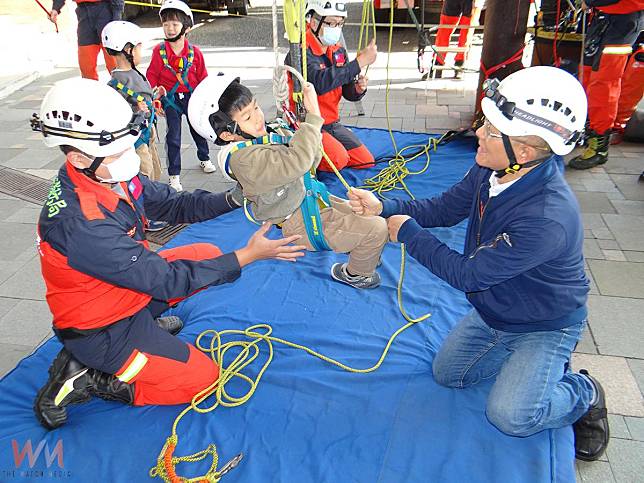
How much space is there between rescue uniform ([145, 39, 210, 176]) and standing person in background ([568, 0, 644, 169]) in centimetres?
365

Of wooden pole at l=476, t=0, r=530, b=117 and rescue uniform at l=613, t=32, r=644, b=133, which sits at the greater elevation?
wooden pole at l=476, t=0, r=530, b=117

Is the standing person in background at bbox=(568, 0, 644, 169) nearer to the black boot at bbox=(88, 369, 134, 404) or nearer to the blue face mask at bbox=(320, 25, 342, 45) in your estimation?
the blue face mask at bbox=(320, 25, 342, 45)

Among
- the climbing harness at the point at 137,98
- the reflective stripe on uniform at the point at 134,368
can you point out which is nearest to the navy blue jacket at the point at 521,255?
the reflective stripe on uniform at the point at 134,368

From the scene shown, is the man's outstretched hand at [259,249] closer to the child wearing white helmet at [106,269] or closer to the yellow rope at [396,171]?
the child wearing white helmet at [106,269]

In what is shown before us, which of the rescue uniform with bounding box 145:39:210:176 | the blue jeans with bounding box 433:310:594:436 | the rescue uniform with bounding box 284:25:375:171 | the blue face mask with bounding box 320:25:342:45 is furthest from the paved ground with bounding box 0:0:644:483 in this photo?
the blue face mask with bounding box 320:25:342:45

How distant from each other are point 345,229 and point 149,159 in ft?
7.12

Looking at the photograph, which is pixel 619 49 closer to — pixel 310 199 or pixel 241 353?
pixel 310 199

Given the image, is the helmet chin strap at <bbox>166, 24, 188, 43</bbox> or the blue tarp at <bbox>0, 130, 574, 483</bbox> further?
the helmet chin strap at <bbox>166, 24, 188, 43</bbox>

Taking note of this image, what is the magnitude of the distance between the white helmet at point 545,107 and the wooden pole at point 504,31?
3720 millimetres

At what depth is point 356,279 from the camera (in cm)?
339

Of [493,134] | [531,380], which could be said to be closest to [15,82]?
[493,134]

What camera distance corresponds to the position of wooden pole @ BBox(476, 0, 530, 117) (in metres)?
5.20

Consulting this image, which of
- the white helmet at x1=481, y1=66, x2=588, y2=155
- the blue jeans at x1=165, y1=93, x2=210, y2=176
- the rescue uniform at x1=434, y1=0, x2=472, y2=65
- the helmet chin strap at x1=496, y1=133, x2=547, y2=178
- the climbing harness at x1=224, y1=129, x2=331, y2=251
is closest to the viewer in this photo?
the white helmet at x1=481, y1=66, x2=588, y2=155

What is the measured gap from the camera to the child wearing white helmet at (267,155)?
2541 mm
